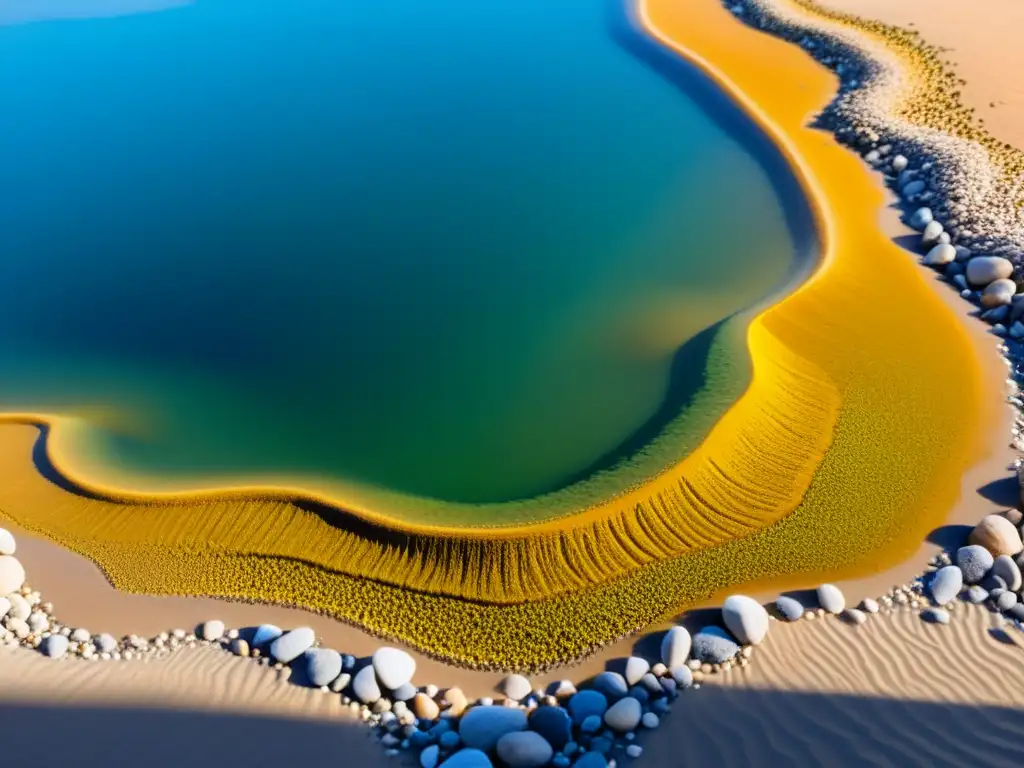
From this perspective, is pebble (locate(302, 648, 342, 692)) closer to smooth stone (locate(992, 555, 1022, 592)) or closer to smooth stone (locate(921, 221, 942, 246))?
smooth stone (locate(992, 555, 1022, 592))

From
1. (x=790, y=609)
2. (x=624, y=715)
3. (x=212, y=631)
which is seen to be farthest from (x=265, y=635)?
(x=790, y=609)

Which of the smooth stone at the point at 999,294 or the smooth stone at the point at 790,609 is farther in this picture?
the smooth stone at the point at 999,294

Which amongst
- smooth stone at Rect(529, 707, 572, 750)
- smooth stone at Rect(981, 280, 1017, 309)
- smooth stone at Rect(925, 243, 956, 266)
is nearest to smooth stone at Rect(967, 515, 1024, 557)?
smooth stone at Rect(981, 280, 1017, 309)

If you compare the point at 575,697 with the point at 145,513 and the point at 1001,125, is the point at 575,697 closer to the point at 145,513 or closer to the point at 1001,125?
the point at 145,513

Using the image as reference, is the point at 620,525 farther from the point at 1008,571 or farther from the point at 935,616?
the point at 1008,571

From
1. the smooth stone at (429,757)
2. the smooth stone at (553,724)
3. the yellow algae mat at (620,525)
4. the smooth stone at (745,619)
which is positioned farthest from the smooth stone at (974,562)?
the smooth stone at (429,757)

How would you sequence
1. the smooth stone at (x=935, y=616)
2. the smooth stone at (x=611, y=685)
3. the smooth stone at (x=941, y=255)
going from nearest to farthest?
the smooth stone at (x=611, y=685) < the smooth stone at (x=935, y=616) < the smooth stone at (x=941, y=255)

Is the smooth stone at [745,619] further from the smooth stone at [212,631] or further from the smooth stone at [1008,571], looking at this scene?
the smooth stone at [212,631]
